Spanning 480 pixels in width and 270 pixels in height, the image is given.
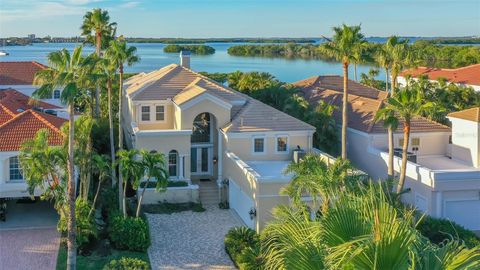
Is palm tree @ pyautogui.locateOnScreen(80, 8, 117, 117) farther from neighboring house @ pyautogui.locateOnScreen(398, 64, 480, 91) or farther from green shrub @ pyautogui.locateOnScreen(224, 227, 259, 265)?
neighboring house @ pyautogui.locateOnScreen(398, 64, 480, 91)

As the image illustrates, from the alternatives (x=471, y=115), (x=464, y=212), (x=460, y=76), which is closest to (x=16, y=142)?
(x=464, y=212)

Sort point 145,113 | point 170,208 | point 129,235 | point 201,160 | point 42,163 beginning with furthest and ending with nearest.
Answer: point 145,113
point 201,160
point 170,208
point 129,235
point 42,163

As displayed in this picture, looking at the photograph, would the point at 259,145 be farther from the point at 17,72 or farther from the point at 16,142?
the point at 17,72

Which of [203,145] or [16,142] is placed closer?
[16,142]

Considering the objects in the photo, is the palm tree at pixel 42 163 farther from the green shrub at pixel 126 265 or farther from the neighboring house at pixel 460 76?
the neighboring house at pixel 460 76

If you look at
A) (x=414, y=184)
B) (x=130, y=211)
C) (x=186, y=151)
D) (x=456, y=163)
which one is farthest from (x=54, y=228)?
(x=456, y=163)

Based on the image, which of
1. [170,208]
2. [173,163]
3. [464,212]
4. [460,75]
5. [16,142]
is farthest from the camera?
[460,75]
